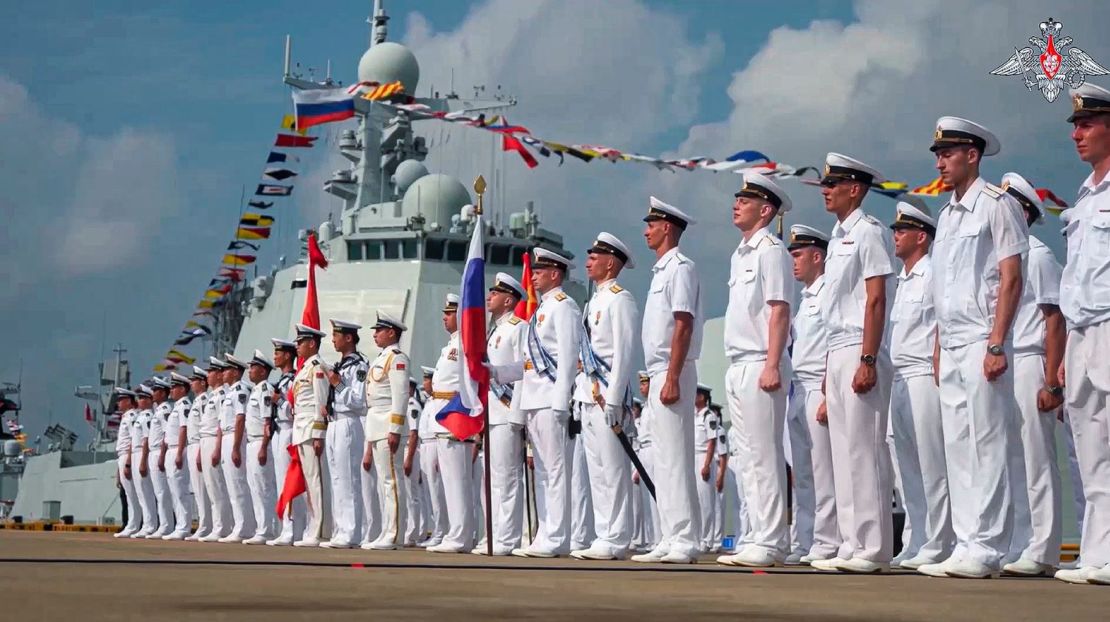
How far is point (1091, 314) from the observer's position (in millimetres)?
5246

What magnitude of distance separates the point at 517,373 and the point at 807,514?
2.00 metres

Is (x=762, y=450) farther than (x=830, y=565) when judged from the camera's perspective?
Yes

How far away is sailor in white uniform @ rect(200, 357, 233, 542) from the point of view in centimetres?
1363

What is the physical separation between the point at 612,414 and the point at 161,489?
947 centimetres

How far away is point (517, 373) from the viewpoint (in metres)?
8.80

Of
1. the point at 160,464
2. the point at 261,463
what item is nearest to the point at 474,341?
the point at 261,463

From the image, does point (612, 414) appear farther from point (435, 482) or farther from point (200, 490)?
point (200, 490)

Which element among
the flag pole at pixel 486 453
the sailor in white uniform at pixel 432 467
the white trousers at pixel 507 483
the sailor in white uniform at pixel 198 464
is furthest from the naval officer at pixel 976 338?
the sailor in white uniform at pixel 198 464

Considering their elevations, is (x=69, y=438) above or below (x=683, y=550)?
above

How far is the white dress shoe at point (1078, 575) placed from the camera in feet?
16.1

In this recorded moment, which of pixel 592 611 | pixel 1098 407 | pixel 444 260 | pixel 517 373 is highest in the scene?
pixel 444 260

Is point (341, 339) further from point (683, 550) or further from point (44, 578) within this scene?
point (44, 578)

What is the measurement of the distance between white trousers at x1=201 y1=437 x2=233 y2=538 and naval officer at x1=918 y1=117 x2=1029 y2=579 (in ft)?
30.2

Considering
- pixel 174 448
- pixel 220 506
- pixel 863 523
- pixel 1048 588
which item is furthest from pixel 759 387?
pixel 174 448
